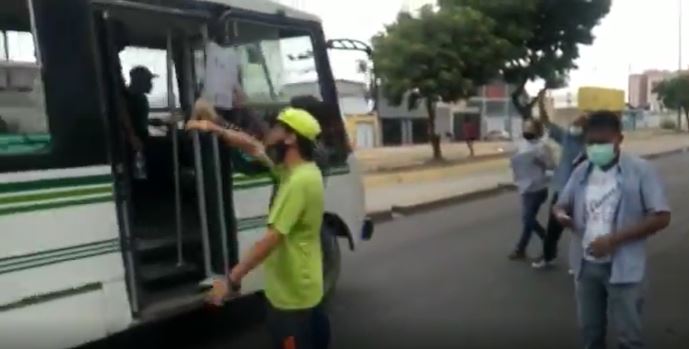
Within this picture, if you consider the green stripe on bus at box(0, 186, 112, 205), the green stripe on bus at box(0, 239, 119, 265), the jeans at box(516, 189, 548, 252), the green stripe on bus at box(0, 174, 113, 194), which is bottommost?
the jeans at box(516, 189, 548, 252)

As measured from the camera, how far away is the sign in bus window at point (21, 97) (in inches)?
212

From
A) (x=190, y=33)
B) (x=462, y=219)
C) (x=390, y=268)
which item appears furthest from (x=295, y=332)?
(x=462, y=219)

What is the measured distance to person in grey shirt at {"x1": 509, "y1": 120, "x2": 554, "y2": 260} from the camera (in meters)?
10.4

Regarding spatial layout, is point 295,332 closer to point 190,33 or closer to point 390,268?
point 190,33

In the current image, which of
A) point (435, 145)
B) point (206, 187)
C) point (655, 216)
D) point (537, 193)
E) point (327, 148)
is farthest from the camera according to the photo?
point (435, 145)

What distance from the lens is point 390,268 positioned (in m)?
10.8

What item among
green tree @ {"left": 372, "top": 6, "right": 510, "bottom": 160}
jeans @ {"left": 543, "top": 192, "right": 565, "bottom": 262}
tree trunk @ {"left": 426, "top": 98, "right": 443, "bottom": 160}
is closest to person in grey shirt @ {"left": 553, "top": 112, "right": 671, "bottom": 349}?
jeans @ {"left": 543, "top": 192, "right": 565, "bottom": 262}

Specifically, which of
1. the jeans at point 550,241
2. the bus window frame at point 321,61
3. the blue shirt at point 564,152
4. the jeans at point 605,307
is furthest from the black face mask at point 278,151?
the jeans at point 550,241

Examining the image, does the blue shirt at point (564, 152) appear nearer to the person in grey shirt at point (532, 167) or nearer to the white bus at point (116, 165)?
the person in grey shirt at point (532, 167)

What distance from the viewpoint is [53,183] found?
5480 millimetres

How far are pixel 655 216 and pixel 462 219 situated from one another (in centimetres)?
1149

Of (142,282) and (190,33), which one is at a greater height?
(190,33)

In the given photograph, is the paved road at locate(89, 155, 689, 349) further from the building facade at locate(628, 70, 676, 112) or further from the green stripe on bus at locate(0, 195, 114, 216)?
the building facade at locate(628, 70, 676, 112)

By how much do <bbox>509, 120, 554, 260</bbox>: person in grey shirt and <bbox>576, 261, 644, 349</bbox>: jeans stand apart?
5.18 meters
